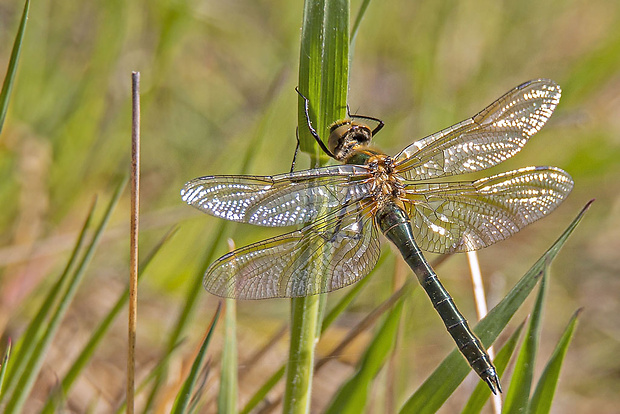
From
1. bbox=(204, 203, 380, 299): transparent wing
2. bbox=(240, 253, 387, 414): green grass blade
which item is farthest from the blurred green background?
bbox=(240, 253, 387, 414): green grass blade

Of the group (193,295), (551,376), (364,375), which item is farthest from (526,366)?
(193,295)

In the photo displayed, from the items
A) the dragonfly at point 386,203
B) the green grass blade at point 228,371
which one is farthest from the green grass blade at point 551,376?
the green grass blade at point 228,371

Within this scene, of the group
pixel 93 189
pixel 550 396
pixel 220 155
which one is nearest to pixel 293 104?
pixel 220 155

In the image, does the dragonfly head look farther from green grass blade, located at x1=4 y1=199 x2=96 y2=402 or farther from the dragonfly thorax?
green grass blade, located at x1=4 y1=199 x2=96 y2=402

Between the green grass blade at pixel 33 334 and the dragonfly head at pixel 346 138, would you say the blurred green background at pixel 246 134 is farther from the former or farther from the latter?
the green grass blade at pixel 33 334

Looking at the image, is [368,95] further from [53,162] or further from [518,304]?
[518,304]

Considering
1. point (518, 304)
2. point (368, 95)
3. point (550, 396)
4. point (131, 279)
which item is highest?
point (368, 95)

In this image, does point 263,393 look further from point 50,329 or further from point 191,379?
point 50,329
